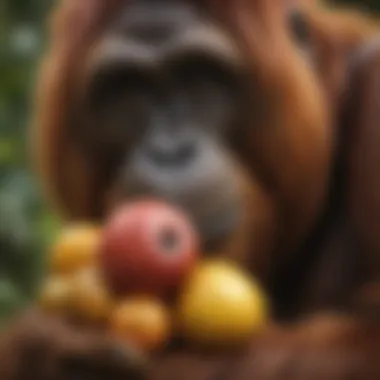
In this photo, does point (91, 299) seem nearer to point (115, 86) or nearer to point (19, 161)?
point (115, 86)

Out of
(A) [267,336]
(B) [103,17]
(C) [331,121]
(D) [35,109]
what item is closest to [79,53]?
(B) [103,17]

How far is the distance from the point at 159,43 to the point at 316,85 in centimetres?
21

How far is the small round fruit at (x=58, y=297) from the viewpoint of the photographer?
1.57 meters

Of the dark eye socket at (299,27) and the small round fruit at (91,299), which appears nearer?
the small round fruit at (91,299)

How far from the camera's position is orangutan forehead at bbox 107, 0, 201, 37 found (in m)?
1.69

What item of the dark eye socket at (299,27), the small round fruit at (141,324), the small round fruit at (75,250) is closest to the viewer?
the small round fruit at (141,324)

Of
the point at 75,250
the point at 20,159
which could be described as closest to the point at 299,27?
the point at 75,250

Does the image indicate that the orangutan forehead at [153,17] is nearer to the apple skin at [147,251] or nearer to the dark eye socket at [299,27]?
the dark eye socket at [299,27]

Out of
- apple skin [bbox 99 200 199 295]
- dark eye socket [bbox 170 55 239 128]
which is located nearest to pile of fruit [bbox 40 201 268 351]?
apple skin [bbox 99 200 199 295]

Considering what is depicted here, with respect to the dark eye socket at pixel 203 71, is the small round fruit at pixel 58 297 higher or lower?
lower

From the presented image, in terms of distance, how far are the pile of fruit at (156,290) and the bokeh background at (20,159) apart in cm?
97

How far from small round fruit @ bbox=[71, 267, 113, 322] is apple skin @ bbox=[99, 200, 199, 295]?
0.01 meters

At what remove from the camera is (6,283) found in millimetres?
2535

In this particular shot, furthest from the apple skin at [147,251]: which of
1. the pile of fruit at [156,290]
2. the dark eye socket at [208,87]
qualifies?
the dark eye socket at [208,87]
